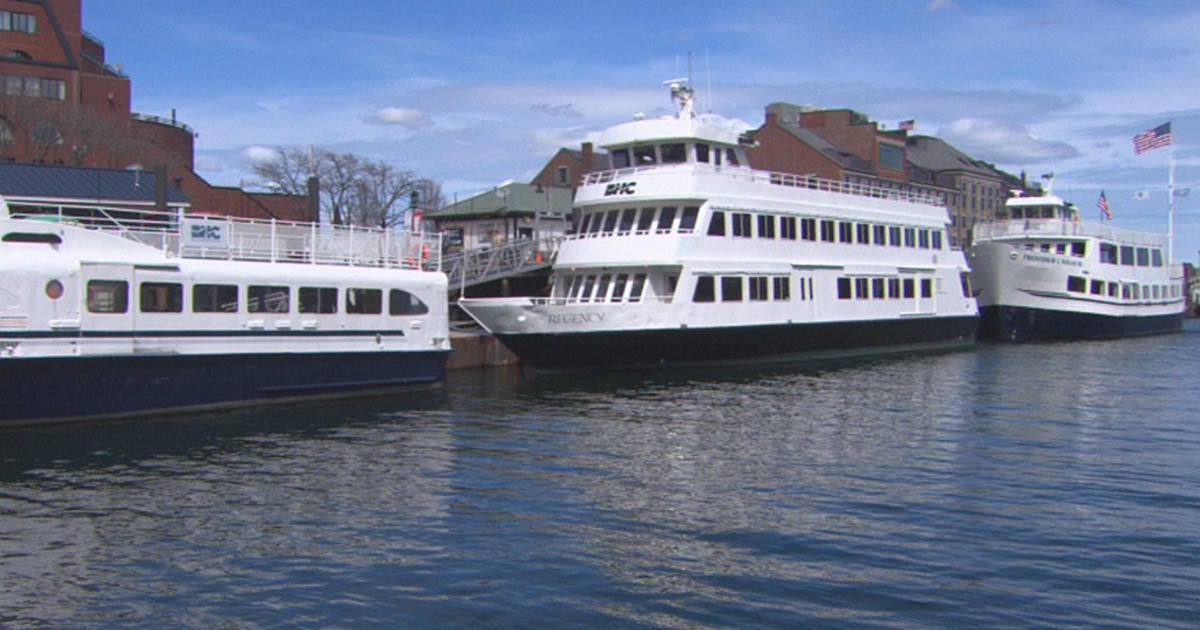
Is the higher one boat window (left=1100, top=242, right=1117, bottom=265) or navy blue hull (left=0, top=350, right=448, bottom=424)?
boat window (left=1100, top=242, right=1117, bottom=265)

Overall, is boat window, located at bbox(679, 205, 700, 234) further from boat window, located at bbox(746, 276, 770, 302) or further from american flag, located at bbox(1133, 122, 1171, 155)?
american flag, located at bbox(1133, 122, 1171, 155)

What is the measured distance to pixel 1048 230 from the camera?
5147 cm

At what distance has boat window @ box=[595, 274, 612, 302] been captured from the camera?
31734 millimetres

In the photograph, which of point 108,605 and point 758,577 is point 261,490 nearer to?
point 108,605

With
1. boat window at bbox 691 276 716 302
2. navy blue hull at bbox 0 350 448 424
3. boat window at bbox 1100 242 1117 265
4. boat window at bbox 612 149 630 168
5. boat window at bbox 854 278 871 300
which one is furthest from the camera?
boat window at bbox 1100 242 1117 265

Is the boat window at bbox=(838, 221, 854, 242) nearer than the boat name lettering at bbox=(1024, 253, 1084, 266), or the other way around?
the boat window at bbox=(838, 221, 854, 242)

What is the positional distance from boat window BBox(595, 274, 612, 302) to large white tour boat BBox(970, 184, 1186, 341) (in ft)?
76.6

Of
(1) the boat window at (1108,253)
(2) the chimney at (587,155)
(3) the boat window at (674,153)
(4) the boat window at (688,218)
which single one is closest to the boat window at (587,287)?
(4) the boat window at (688,218)

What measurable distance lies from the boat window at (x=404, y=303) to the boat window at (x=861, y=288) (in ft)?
58.8

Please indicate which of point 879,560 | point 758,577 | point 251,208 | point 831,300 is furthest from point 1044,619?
point 251,208

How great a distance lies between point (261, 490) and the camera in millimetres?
15430

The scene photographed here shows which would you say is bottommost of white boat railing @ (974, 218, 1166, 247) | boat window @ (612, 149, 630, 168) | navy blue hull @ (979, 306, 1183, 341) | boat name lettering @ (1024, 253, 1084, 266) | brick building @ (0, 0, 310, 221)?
navy blue hull @ (979, 306, 1183, 341)

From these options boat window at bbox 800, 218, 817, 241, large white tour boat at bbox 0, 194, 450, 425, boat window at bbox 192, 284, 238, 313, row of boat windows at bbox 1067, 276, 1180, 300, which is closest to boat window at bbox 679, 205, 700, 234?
boat window at bbox 800, 218, 817, 241

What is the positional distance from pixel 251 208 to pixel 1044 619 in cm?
5073
